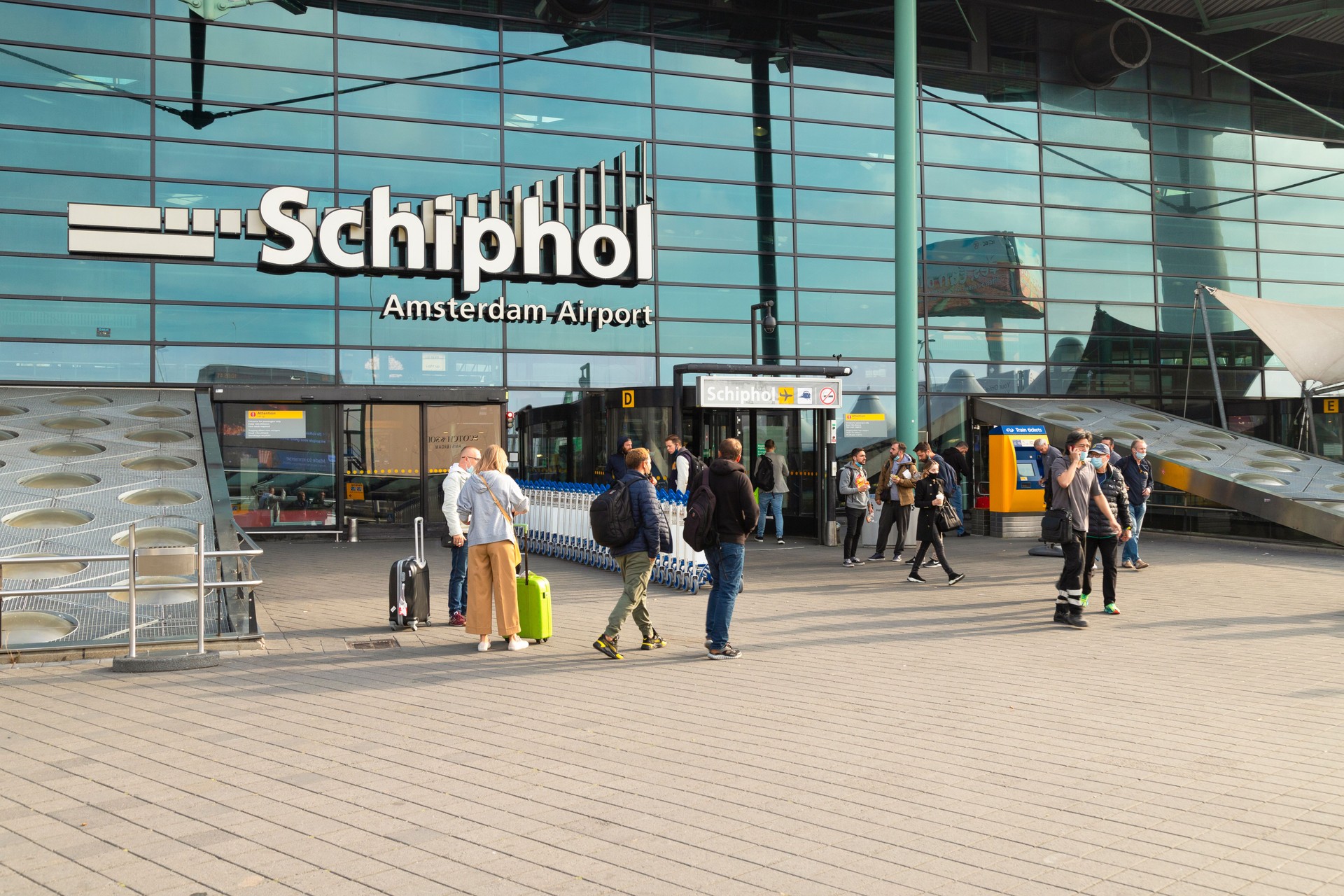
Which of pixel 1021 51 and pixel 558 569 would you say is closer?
pixel 558 569

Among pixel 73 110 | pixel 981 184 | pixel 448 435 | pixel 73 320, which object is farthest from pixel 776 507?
pixel 73 110

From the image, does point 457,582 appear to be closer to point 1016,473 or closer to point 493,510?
point 493,510

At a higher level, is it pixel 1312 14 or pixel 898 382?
pixel 1312 14

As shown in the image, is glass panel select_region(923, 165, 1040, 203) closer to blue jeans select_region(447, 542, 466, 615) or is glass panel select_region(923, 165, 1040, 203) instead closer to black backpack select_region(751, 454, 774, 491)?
black backpack select_region(751, 454, 774, 491)

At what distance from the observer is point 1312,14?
2498cm

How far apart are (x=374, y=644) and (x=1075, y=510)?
6.74 meters

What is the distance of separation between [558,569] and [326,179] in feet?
32.9

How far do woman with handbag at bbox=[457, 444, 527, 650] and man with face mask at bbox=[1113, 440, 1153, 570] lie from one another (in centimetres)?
920

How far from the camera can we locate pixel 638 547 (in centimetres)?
898

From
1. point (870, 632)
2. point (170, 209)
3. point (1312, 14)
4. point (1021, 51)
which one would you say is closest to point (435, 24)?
point (170, 209)

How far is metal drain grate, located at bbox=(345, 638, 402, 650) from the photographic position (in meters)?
9.42

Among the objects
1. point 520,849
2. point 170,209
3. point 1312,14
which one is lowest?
point 520,849

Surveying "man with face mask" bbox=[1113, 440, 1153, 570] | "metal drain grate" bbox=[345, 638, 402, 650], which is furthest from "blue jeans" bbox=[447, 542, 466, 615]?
"man with face mask" bbox=[1113, 440, 1153, 570]

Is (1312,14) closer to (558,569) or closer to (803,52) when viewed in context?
(803,52)
